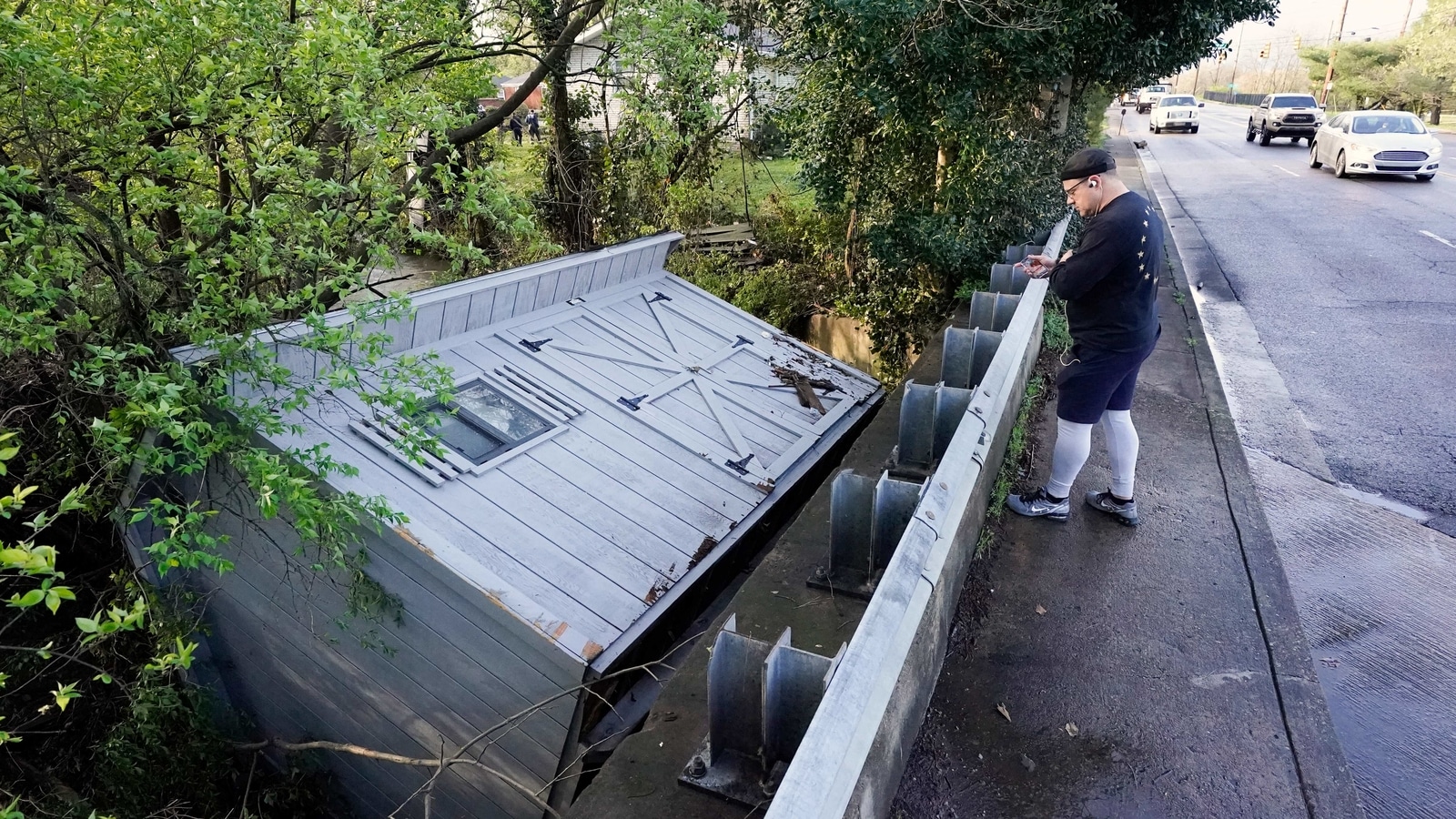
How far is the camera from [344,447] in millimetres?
4812

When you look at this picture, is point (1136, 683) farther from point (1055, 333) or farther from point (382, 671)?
point (1055, 333)

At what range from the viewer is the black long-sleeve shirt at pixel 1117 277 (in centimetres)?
422

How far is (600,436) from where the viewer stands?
5.82 meters

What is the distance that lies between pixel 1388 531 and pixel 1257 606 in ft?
6.62

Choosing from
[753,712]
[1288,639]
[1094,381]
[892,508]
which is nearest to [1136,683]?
[1288,639]

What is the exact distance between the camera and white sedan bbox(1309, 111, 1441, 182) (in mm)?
18984

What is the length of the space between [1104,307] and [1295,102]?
3211cm

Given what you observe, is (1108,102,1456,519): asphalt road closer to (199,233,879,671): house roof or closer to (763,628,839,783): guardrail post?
(199,233,879,671): house roof

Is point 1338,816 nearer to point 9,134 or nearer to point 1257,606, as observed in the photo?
point 1257,606

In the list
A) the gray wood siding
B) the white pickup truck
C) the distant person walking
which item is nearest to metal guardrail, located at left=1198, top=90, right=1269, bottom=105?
the white pickup truck

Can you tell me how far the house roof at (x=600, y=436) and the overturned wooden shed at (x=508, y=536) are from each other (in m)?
0.02

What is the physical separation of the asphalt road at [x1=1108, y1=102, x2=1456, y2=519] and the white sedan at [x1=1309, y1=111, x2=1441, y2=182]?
0.37 meters

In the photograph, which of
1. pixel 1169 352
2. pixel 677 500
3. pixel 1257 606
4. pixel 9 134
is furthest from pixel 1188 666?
pixel 9 134

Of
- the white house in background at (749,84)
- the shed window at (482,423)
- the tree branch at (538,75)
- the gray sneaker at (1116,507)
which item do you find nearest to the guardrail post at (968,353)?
the gray sneaker at (1116,507)
